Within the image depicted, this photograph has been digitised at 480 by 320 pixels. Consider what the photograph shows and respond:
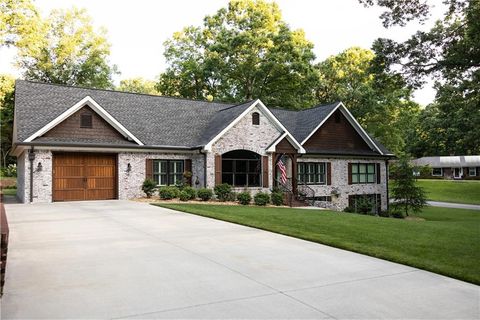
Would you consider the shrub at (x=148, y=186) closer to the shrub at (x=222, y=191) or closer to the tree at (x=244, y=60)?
the shrub at (x=222, y=191)

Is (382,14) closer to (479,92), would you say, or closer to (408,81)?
(408,81)

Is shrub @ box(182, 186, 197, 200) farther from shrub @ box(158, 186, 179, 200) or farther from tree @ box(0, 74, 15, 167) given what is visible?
tree @ box(0, 74, 15, 167)

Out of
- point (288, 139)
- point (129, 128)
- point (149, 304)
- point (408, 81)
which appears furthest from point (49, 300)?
point (288, 139)

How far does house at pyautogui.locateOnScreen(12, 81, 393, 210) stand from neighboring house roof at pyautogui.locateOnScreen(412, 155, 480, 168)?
3748cm

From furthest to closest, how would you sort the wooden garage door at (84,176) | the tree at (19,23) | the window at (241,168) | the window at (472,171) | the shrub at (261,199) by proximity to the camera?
the window at (472,171), the tree at (19,23), the window at (241,168), the shrub at (261,199), the wooden garage door at (84,176)

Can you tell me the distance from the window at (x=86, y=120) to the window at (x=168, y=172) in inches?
148

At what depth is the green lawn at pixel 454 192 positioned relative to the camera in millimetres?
39409

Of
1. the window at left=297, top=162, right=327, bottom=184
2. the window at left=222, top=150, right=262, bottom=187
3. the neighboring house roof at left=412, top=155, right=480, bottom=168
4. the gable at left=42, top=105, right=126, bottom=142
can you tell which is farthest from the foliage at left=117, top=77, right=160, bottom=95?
the gable at left=42, top=105, right=126, bottom=142

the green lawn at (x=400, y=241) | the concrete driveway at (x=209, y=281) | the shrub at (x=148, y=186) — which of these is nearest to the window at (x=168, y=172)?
the shrub at (x=148, y=186)

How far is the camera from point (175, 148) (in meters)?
21.3

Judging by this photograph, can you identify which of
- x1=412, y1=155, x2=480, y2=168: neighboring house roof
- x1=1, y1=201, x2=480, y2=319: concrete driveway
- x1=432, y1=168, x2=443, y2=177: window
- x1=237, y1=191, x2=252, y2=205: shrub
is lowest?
x1=1, y1=201, x2=480, y2=319: concrete driveway

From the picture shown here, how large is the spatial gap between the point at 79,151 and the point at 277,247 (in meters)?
14.1

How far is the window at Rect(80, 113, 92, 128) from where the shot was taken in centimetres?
1962

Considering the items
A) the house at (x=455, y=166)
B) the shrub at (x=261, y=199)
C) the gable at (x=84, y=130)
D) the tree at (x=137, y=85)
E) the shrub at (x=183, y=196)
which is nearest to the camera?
the gable at (x=84, y=130)
